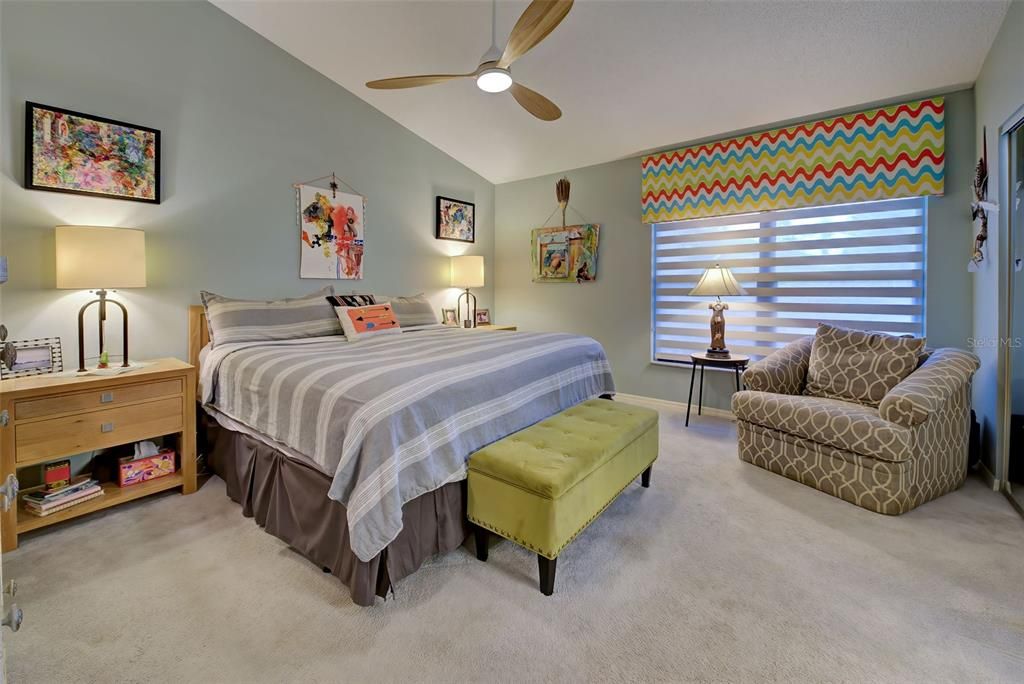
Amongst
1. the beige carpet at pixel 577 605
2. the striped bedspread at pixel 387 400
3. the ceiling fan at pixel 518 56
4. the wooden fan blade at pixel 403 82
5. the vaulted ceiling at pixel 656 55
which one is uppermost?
the vaulted ceiling at pixel 656 55

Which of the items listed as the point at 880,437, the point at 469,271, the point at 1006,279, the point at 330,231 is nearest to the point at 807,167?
the point at 1006,279

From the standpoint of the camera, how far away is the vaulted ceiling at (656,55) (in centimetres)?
255

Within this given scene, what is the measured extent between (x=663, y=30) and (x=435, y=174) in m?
2.65

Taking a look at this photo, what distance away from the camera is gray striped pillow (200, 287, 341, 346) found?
9.36 feet

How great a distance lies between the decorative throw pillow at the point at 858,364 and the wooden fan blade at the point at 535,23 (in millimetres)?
2605

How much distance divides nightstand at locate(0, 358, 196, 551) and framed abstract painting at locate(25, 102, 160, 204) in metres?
1.06

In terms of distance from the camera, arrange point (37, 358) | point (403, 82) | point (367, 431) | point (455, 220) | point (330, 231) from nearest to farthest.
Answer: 1. point (367, 431)
2. point (37, 358)
3. point (403, 82)
4. point (330, 231)
5. point (455, 220)

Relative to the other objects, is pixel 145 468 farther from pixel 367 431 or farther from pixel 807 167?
pixel 807 167

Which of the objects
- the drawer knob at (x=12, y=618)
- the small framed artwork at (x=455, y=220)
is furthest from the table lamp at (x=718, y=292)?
the drawer knob at (x=12, y=618)

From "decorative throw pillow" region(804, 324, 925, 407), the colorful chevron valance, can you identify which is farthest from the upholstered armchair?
the colorful chevron valance

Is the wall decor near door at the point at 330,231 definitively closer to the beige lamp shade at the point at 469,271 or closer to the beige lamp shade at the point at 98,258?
the beige lamp shade at the point at 469,271

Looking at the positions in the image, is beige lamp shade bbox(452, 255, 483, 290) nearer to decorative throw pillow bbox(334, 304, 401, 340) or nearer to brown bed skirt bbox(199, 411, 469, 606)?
decorative throw pillow bbox(334, 304, 401, 340)

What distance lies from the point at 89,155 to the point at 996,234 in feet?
16.7

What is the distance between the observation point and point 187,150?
304cm
